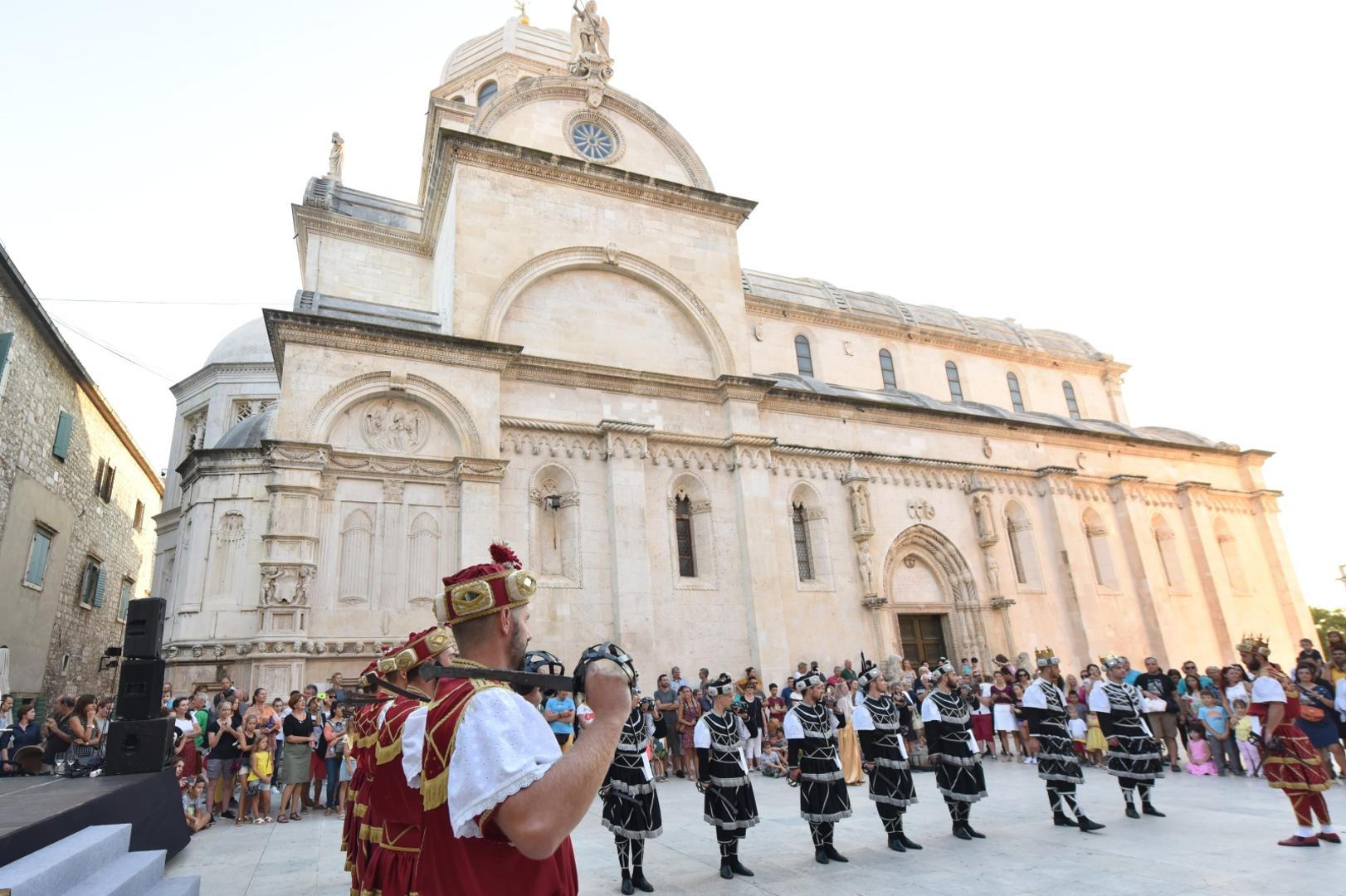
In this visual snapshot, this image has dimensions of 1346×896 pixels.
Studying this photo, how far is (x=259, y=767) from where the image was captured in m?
11.6

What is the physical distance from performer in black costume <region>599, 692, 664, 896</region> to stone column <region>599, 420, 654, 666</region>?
8930 millimetres

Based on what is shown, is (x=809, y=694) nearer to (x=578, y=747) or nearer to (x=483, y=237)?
(x=578, y=747)

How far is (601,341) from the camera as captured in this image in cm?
2056

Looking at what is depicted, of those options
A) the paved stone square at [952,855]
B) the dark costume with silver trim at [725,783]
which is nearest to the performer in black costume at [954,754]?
the paved stone square at [952,855]

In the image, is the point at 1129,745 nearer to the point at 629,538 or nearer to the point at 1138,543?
the point at 629,538

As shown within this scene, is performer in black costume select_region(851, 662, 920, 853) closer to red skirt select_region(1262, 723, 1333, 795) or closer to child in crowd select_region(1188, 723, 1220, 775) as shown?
red skirt select_region(1262, 723, 1333, 795)

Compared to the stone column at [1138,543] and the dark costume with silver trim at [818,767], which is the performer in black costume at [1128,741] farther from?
the stone column at [1138,543]

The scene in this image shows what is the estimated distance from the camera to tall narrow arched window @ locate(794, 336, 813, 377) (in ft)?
89.5

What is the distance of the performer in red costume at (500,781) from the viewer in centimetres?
212

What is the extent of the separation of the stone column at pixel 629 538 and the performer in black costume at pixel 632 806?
8.93 meters

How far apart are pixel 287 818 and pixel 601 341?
42.9 ft

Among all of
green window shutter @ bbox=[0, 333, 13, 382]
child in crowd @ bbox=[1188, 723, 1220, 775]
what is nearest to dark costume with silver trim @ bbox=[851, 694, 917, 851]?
child in crowd @ bbox=[1188, 723, 1220, 775]

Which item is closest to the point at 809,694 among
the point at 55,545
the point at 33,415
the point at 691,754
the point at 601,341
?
the point at 691,754

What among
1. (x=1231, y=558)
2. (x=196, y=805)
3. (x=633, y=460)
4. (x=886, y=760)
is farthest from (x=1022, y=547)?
(x=196, y=805)
